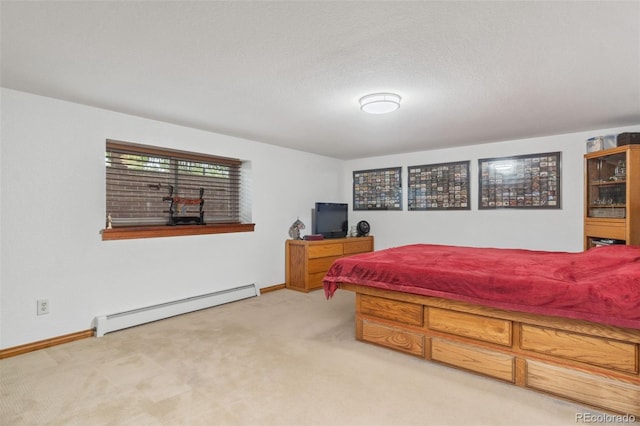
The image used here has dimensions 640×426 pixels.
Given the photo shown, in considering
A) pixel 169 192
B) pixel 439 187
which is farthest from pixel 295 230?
pixel 439 187

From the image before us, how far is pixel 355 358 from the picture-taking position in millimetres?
2645

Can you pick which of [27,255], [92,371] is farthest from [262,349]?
[27,255]

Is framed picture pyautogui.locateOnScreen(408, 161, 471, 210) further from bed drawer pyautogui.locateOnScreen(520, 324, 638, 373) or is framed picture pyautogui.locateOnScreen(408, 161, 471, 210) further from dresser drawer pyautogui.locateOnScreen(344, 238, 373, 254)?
bed drawer pyautogui.locateOnScreen(520, 324, 638, 373)

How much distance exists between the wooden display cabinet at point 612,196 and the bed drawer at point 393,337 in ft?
8.61

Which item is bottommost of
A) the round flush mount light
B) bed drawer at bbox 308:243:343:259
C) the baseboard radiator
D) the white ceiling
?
the baseboard radiator

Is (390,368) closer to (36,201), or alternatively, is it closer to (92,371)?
(92,371)

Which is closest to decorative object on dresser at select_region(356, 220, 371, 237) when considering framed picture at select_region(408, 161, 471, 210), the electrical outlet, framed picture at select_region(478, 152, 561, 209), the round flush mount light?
framed picture at select_region(408, 161, 471, 210)

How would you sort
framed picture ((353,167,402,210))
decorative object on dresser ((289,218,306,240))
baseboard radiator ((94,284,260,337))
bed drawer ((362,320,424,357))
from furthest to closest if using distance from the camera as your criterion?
framed picture ((353,167,402,210)), decorative object on dresser ((289,218,306,240)), baseboard radiator ((94,284,260,337)), bed drawer ((362,320,424,357))

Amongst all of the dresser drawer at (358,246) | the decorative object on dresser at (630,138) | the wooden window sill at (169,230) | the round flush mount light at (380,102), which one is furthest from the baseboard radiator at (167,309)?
the decorative object on dresser at (630,138)

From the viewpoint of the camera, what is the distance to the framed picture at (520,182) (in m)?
4.41

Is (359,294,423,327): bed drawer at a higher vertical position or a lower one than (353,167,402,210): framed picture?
lower

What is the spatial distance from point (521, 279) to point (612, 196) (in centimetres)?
253

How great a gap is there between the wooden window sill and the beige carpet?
0.97 metres

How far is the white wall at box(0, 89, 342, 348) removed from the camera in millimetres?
2764
